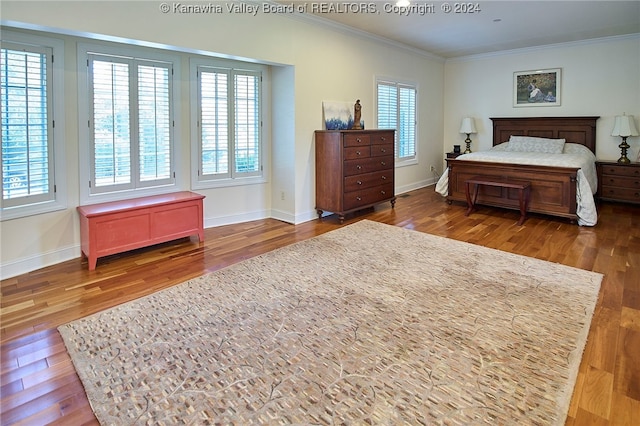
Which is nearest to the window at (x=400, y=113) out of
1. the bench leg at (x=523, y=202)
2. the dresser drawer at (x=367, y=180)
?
the dresser drawer at (x=367, y=180)

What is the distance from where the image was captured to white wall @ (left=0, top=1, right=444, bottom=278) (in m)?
3.38

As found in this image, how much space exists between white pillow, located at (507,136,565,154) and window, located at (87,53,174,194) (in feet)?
18.6

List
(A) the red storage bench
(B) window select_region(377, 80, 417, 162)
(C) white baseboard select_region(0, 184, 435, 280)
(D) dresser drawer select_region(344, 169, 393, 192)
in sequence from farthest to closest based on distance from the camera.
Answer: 1. (B) window select_region(377, 80, 417, 162)
2. (D) dresser drawer select_region(344, 169, 393, 192)
3. (A) the red storage bench
4. (C) white baseboard select_region(0, 184, 435, 280)

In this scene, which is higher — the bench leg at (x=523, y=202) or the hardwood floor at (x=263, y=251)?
the bench leg at (x=523, y=202)

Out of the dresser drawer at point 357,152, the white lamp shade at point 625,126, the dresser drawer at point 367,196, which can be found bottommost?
the dresser drawer at point 367,196

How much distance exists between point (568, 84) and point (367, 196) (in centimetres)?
429

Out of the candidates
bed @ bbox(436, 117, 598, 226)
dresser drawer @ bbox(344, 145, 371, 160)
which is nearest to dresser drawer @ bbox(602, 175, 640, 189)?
bed @ bbox(436, 117, 598, 226)

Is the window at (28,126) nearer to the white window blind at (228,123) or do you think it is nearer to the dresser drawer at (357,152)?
the white window blind at (228,123)

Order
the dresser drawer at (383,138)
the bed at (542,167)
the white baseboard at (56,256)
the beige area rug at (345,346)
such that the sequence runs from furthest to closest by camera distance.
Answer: the dresser drawer at (383,138) → the bed at (542,167) → the white baseboard at (56,256) → the beige area rug at (345,346)

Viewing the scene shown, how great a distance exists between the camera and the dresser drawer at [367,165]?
522 cm

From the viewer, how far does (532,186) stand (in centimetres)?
536

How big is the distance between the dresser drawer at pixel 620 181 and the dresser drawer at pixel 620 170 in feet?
0.16

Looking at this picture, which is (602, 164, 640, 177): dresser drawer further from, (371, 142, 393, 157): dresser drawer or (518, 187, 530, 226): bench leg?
(371, 142, 393, 157): dresser drawer

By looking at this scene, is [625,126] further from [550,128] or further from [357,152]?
[357,152]
